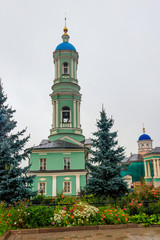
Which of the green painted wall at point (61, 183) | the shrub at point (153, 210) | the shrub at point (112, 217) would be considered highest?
the green painted wall at point (61, 183)

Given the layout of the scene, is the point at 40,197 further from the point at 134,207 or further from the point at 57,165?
the point at 134,207

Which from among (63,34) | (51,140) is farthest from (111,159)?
(63,34)

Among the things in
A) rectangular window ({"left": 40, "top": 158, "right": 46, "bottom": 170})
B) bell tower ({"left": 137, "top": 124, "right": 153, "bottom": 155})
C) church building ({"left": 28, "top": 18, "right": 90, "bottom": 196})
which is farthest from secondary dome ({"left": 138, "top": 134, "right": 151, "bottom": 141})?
rectangular window ({"left": 40, "top": 158, "right": 46, "bottom": 170})

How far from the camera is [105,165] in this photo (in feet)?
44.3

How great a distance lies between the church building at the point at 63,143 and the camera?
69.8 ft

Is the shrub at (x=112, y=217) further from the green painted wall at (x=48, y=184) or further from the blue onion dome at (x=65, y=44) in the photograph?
the blue onion dome at (x=65, y=44)

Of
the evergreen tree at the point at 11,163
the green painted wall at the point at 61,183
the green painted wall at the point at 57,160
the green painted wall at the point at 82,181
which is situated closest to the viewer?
the evergreen tree at the point at 11,163

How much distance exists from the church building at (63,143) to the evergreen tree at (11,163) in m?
8.70

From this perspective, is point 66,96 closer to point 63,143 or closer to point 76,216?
point 63,143

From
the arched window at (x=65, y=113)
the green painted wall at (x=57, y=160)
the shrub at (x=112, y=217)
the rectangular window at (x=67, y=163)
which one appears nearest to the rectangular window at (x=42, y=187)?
the green painted wall at (x=57, y=160)

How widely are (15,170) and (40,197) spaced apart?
5.11 m

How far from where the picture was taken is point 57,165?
71.6 ft

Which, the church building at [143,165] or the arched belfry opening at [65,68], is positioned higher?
the arched belfry opening at [65,68]

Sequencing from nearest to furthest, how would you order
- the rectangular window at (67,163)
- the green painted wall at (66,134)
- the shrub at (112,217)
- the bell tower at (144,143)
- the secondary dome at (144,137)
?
the shrub at (112,217) → the rectangular window at (67,163) → the green painted wall at (66,134) → the bell tower at (144,143) → the secondary dome at (144,137)
